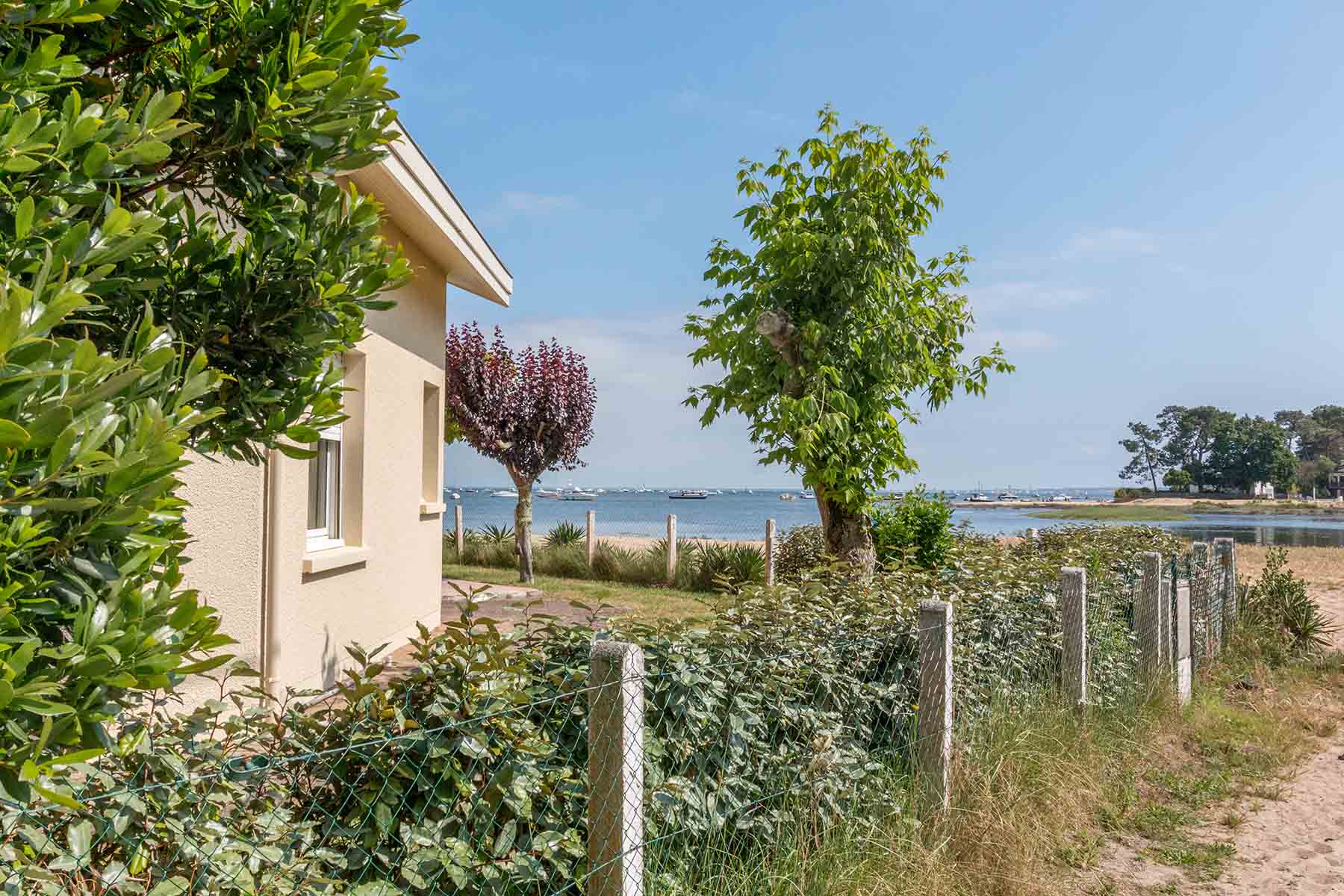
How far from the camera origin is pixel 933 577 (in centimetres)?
534

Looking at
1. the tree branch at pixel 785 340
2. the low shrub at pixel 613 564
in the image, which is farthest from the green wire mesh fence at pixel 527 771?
the low shrub at pixel 613 564

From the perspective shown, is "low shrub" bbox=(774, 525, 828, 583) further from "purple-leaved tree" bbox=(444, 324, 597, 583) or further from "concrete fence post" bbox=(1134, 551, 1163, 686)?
"concrete fence post" bbox=(1134, 551, 1163, 686)

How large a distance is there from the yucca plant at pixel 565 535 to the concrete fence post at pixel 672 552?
3.35 metres

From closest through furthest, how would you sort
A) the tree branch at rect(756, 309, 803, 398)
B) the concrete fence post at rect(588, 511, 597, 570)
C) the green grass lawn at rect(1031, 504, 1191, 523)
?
1. the tree branch at rect(756, 309, 803, 398)
2. the concrete fence post at rect(588, 511, 597, 570)
3. the green grass lawn at rect(1031, 504, 1191, 523)

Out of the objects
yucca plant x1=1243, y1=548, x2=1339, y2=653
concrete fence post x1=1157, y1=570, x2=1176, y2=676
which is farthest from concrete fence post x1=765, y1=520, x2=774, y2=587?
concrete fence post x1=1157, y1=570, x2=1176, y2=676

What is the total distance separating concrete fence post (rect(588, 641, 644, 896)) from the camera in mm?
2736

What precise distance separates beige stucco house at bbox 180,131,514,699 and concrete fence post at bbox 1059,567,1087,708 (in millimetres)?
4646

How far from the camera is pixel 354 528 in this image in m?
7.46

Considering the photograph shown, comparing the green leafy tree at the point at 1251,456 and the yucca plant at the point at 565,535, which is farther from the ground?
the green leafy tree at the point at 1251,456

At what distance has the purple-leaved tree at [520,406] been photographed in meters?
16.8

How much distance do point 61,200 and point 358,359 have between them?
5.84m

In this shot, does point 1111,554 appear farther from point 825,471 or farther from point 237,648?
point 237,648

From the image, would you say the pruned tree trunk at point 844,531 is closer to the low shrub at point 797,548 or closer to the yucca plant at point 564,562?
the low shrub at point 797,548

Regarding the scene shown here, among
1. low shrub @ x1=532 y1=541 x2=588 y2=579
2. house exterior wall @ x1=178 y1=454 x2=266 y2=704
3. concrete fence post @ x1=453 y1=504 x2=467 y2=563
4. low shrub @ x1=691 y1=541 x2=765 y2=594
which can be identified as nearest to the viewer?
house exterior wall @ x1=178 y1=454 x2=266 y2=704
